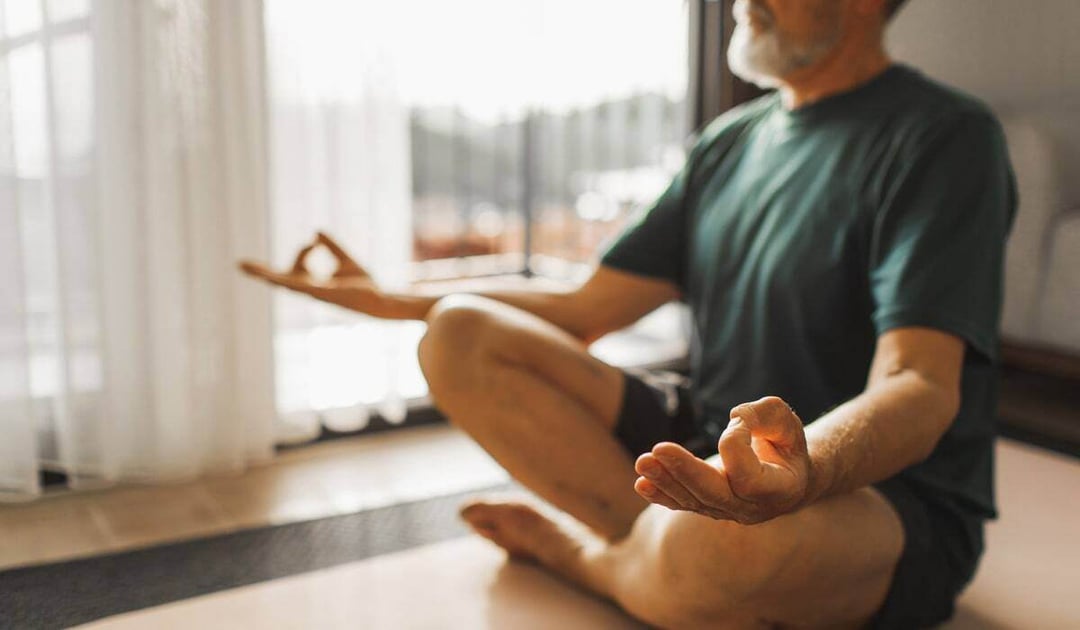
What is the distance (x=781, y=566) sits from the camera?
100 centimetres

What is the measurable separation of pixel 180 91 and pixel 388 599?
0.91m

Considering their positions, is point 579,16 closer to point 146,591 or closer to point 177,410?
point 177,410

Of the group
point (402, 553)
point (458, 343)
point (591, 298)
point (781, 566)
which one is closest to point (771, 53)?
point (591, 298)

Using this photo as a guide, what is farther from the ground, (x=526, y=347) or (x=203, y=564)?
(x=526, y=347)

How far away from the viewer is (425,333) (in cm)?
129

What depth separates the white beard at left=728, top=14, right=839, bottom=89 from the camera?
4.09 ft

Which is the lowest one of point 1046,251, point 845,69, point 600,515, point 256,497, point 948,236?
point 256,497

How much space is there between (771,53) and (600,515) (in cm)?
60

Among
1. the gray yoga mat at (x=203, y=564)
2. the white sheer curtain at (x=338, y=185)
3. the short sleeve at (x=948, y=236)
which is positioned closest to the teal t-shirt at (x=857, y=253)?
the short sleeve at (x=948, y=236)

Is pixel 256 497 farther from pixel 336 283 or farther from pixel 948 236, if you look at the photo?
pixel 948 236

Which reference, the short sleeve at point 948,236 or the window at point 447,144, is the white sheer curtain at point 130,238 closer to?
the window at point 447,144

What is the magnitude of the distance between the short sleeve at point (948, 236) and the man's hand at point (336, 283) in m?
0.61

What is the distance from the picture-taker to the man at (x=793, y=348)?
102cm

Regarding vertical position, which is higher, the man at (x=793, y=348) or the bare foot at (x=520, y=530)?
the man at (x=793, y=348)
